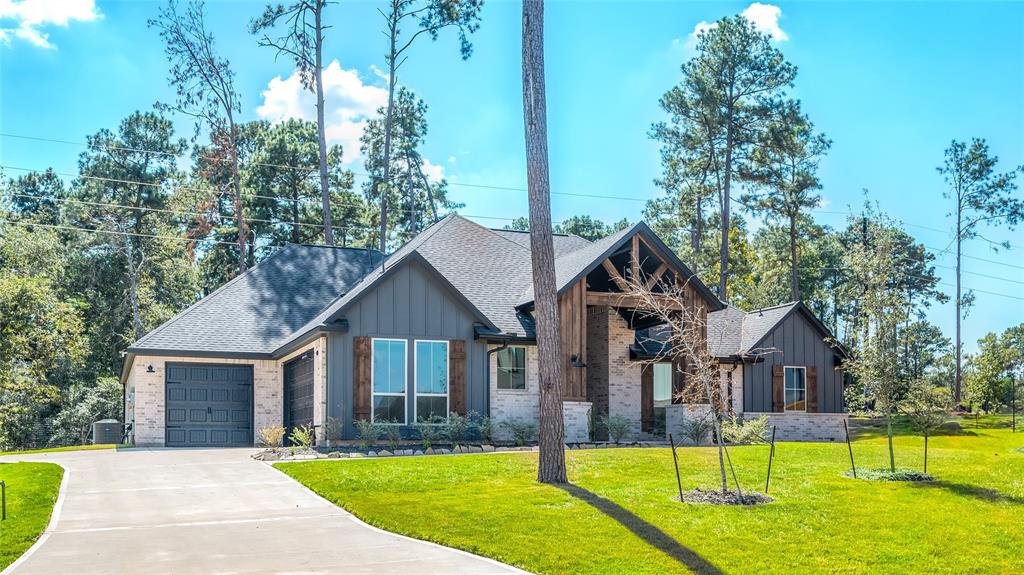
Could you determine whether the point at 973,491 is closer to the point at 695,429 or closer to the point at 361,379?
the point at 695,429

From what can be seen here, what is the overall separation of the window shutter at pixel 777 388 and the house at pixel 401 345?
4.20m

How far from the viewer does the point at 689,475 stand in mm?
14453

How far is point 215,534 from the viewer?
1045 cm

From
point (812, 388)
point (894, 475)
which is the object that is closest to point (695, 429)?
point (812, 388)

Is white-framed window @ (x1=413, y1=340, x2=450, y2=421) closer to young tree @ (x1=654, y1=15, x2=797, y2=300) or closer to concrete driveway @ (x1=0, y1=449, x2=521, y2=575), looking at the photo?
concrete driveway @ (x1=0, y1=449, x2=521, y2=575)

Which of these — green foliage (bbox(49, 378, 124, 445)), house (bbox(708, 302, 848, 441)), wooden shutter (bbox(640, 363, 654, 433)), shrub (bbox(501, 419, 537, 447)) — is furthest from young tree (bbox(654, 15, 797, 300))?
green foliage (bbox(49, 378, 124, 445))

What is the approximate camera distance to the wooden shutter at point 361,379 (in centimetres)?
2011

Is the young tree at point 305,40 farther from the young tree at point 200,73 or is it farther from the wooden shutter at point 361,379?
the wooden shutter at point 361,379

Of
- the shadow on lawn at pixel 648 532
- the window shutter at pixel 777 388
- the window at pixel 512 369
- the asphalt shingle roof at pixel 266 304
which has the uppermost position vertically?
the asphalt shingle roof at pixel 266 304

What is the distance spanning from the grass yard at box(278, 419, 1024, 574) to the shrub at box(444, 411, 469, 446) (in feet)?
12.3

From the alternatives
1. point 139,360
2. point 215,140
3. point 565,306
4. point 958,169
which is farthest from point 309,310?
point 958,169

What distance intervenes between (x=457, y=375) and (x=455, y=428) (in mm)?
1285

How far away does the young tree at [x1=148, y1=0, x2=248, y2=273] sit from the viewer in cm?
3534

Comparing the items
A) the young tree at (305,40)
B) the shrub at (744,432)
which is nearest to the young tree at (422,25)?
the young tree at (305,40)
